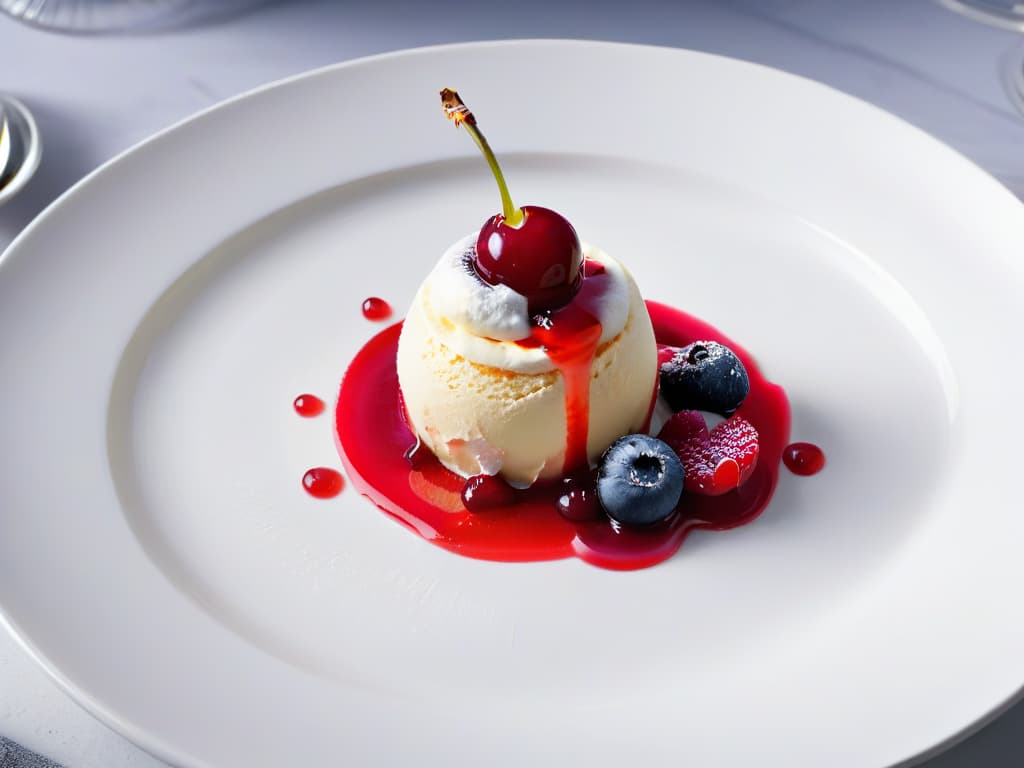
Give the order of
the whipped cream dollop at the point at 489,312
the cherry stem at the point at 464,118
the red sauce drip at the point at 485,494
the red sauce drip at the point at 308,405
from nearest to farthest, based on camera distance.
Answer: the cherry stem at the point at 464,118
the whipped cream dollop at the point at 489,312
the red sauce drip at the point at 485,494
the red sauce drip at the point at 308,405

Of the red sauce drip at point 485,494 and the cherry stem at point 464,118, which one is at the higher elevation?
the cherry stem at point 464,118

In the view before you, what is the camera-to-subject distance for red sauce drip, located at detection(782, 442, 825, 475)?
214 centimetres

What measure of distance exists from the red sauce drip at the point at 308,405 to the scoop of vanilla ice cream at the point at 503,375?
22 centimetres

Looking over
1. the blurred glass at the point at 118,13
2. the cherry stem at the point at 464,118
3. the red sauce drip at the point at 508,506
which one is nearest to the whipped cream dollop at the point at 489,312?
the cherry stem at the point at 464,118

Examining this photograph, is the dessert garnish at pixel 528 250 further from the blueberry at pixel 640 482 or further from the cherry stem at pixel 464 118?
the blueberry at pixel 640 482

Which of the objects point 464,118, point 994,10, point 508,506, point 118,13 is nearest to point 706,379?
point 508,506

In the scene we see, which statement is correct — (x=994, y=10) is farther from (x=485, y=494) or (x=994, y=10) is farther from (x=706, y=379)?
(x=485, y=494)

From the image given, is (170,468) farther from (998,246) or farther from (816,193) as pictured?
(998,246)

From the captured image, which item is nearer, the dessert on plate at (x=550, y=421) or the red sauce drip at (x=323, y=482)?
the dessert on plate at (x=550, y=421)

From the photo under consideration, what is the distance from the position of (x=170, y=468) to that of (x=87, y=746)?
559mm

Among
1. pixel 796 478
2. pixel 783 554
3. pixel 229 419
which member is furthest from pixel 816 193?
pixel 229 419

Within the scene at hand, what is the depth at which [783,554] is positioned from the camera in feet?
6.57

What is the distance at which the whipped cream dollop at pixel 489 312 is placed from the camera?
197 cm

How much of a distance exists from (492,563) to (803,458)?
0.64 m
